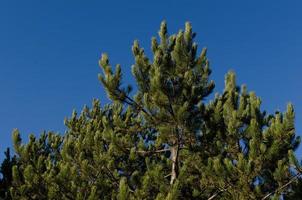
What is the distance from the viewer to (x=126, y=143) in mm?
11125

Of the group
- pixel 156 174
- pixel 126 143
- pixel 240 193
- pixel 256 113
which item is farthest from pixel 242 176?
pixel 126 143

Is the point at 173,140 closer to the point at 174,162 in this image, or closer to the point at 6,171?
the point at 174,162

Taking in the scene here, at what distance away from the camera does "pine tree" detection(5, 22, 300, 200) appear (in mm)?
9781

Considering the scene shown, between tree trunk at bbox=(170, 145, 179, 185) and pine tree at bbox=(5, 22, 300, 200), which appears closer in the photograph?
pine tree at bbox=(5, 22, 300, 200)

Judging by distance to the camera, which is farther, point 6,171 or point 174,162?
point 6,171

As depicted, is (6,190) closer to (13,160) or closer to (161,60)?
(13,160)

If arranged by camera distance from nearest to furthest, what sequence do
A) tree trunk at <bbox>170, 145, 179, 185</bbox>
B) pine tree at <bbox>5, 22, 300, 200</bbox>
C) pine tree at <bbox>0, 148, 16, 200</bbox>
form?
pine tree at <bbox>5, 22, 300, 200</bbox> < tree trunk at <bbox>170, 145, 179, 185</bbox> < pine tree at <bbox>0, 148, 16, 200</bbox>

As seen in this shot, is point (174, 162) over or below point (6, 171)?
below

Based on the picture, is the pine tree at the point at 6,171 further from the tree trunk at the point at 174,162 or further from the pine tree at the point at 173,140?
the tree trunk at the point at 174,162

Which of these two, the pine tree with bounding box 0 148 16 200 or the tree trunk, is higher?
the pine tree with bounding box 0 148 16 200

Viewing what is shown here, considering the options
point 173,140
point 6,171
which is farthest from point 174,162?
point 6,171

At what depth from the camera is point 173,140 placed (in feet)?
35.7

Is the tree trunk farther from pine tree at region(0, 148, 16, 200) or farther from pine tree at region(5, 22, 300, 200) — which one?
pine tree at region(0, 148, 16, 200)

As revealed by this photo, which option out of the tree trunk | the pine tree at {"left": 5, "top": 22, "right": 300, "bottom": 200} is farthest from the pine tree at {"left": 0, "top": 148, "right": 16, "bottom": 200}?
the tree trunk
